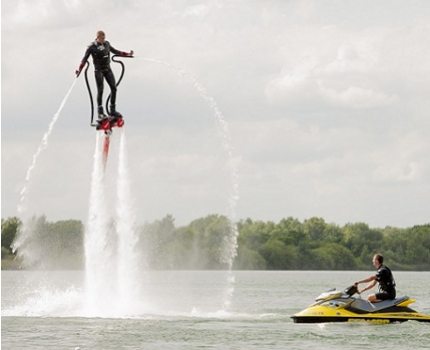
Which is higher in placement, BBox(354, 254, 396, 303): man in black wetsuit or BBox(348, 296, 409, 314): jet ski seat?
BBox(354, 254, 396, 303): man in black wetsuit

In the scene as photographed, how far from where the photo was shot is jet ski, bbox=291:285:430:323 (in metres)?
32.8

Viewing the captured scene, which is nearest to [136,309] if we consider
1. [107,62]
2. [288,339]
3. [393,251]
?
[288,339]

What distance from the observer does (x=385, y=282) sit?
32.5 metres

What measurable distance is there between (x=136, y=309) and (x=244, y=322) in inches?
186

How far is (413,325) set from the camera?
34062 mm

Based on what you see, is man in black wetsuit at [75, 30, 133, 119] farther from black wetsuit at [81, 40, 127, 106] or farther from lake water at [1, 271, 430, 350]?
lake water at [1, 271, 430, 350]

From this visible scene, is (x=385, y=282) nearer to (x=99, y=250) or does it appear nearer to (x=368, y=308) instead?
(x=368, y=308)

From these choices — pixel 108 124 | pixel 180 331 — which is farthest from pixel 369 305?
Result: pixel 108 124

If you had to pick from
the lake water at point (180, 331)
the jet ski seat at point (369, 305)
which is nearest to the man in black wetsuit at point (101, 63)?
the lake water at point (180, 331)

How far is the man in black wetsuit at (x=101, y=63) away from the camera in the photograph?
23.5 metres

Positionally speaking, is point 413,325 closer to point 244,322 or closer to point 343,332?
point 343,332

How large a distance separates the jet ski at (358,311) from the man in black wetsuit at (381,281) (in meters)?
0.16

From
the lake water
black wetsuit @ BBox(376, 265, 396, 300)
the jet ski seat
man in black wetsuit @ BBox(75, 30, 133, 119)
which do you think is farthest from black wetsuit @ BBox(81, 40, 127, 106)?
the jet ski seat

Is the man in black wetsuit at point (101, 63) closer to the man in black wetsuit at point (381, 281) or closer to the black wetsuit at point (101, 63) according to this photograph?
the black wetsuit at point (101, 63)
